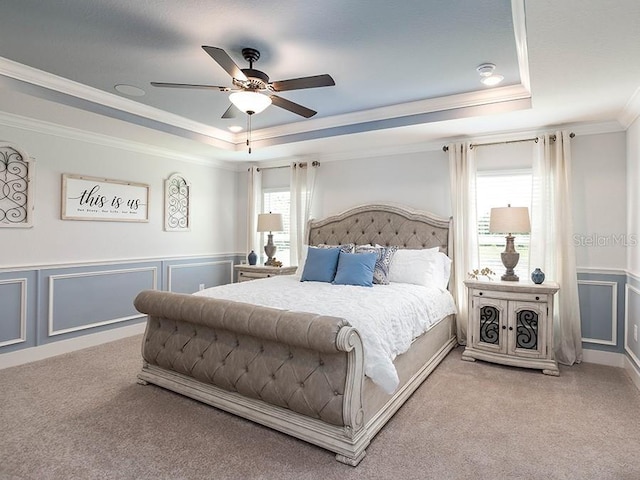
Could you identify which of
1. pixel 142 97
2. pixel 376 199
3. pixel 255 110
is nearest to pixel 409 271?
pixel 376 199

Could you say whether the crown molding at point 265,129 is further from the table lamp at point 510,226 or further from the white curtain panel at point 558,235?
the table lamp at point 510,226

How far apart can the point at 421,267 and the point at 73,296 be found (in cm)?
381

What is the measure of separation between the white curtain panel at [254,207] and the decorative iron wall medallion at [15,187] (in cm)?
287

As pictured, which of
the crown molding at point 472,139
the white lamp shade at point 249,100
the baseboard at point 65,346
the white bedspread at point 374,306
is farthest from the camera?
the crown molding at point 472,139

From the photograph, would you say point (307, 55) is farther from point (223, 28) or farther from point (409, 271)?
point (409, 271)

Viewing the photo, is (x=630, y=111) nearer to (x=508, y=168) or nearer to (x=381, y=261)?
(x=508, y=168)

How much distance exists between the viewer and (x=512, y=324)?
3740 mm

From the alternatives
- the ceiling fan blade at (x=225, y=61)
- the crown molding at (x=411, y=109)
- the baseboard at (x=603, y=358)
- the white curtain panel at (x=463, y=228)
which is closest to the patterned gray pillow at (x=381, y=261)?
the white curtain panel at (x=463, y=228)

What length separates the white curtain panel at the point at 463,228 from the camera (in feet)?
14.2

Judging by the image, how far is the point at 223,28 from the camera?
2.54 m

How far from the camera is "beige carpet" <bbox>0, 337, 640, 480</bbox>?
2.10 meters

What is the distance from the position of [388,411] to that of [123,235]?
3.81m

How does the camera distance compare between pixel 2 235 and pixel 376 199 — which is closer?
pixel 2 235

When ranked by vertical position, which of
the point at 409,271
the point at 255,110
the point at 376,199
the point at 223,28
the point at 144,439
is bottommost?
the point at 144,439
